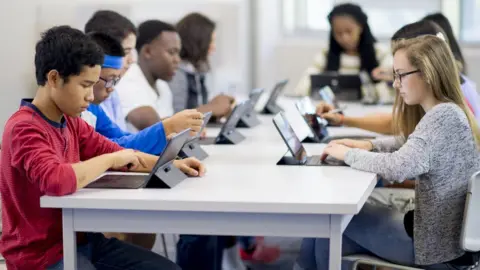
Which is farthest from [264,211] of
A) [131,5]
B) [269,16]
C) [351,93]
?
[269,16]

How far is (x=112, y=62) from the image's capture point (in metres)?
2.75

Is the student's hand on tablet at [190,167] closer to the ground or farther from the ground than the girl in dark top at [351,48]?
closer to the ground

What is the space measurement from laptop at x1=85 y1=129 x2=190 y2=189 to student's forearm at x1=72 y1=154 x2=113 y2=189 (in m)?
0.09

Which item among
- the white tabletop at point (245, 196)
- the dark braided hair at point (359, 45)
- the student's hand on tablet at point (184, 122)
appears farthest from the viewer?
the dark braided hair at point (359, 45)

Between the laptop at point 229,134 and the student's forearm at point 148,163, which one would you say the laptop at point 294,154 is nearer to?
the student's forearm at point 148,163

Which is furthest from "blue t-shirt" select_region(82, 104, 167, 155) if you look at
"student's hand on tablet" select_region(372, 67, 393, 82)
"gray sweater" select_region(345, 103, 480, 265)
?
"student's hand on tablet" select_region(372, 67, 393, 82)

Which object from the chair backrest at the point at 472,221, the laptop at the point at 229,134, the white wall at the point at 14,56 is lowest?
the chair backrest at the point at 472,221

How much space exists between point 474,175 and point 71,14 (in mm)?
2351

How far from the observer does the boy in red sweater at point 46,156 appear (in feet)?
7.02

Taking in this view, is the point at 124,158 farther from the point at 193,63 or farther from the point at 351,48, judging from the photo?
the point at 351,48

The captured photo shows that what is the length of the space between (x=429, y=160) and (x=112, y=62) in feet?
3.49

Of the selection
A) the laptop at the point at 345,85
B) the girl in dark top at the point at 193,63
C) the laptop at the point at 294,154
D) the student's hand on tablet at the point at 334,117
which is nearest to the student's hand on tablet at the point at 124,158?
the laptop at the point at 294,154

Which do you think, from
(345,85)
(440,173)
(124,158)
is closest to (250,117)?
(345,85)

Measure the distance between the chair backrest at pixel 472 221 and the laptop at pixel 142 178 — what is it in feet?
2.74
